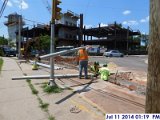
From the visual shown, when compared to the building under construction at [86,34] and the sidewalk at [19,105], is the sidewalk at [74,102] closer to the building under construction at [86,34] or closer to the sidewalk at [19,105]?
the sidewalk at [19,105]

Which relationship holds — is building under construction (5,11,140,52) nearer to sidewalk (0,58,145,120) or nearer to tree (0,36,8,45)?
tree (0,36,8,45)

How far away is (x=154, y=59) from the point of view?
368cm

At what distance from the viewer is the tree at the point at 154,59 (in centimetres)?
359

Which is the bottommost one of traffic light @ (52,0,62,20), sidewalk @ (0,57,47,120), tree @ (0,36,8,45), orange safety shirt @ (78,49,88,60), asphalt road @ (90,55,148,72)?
sidewalk @ (0,57,47,120)

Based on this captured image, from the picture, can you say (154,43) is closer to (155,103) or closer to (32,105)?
(155,103)

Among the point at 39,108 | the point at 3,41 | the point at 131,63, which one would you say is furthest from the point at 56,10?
the point at 3,41

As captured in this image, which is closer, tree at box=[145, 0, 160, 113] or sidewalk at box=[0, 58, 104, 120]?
tree at box=[145, 0, 160, 113]

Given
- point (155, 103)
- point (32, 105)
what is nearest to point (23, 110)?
point (32, 105)

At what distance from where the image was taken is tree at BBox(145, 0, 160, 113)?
3592mm

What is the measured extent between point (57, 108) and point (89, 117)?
1.33 meters

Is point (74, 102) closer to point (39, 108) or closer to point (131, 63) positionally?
point (39, 108)

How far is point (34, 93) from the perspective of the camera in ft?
33.7

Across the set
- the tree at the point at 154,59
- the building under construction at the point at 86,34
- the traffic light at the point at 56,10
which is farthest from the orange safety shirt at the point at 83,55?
the building under construction at the point at 86,34

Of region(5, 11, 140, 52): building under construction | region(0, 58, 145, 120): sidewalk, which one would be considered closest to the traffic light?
region(0, 58, 145, 120): sidewalk
